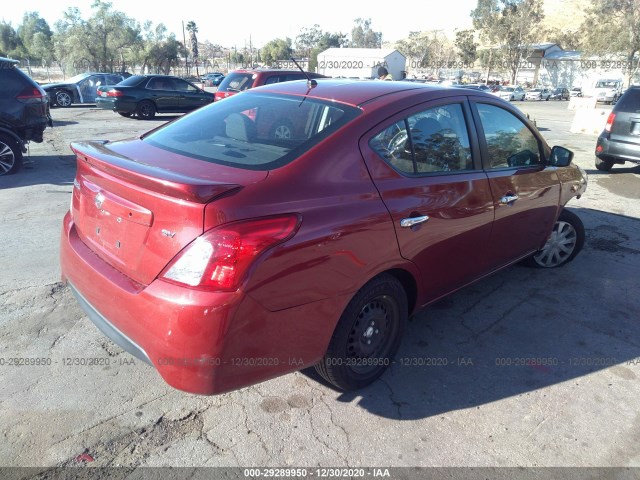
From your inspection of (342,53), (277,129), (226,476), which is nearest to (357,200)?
(277,129)

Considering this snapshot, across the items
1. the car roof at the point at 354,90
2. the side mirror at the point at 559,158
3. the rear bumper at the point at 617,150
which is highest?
the car roof at the point at 354,90

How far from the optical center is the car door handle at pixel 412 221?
2691mm

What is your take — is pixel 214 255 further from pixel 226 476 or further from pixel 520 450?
pixel 520 450

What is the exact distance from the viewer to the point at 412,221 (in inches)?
108

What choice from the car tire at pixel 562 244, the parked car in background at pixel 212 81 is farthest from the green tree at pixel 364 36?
the car tire at pixel 562 244

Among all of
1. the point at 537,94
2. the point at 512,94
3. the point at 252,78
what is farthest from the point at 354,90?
the point at 537,94

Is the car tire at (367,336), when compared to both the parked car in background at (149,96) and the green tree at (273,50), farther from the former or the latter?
the green tree at (273,50)

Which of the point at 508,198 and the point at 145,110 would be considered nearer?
the point at 508,198

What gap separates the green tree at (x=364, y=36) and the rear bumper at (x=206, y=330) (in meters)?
130

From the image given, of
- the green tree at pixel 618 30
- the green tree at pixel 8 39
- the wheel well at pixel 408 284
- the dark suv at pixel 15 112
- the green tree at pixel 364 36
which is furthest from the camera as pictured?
the green tree at pixel 364 36

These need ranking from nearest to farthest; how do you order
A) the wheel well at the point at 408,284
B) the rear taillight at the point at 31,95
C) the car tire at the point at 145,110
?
1. the wheel well at the point at 408,284
2. the rear taillight at the point at 31,95
3. the car tire at the point at 145,110

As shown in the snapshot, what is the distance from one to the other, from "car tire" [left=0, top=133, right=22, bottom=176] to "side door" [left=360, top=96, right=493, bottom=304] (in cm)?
736

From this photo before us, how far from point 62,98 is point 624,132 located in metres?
20.2

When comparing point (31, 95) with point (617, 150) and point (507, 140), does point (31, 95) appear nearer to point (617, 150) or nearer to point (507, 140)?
point (507, 140)
